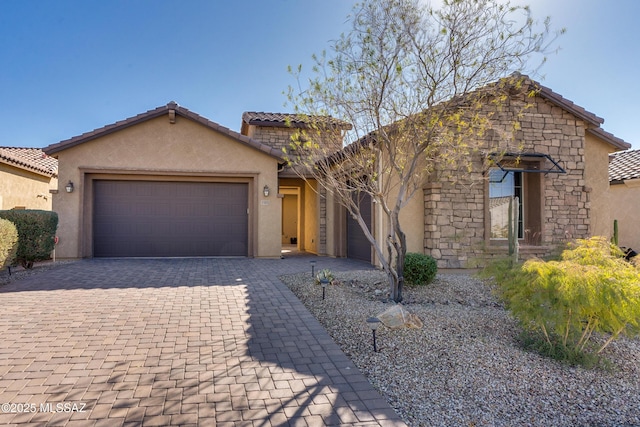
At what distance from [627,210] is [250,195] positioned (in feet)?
48.3

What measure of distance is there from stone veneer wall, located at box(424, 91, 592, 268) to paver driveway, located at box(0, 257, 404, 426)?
15.9 feet

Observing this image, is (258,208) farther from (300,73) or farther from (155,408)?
(155,408)

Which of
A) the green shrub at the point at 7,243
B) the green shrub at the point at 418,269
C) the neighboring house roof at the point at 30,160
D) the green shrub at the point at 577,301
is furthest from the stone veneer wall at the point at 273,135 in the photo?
the green shrub at the point at 577,301

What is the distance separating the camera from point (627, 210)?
49.4ft

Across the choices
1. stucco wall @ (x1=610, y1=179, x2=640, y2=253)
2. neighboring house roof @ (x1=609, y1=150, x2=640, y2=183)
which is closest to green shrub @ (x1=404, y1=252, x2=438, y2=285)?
neighboring house roof @ (x1=609, y1=150, x2=640, y2=183)

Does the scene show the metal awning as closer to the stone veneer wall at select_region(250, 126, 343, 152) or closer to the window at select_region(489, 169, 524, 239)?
the window at select_region(489, 169, 524, 239)

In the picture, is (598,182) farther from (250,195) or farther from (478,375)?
(250,195)

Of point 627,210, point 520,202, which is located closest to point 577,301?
point 520,202

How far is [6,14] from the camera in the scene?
9383 mm

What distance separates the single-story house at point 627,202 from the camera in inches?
579

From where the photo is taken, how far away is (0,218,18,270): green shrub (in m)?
8.14

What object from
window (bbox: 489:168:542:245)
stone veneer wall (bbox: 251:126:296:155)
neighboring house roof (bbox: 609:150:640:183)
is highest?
stone veneer wall (bbox: 251:126:296:155)

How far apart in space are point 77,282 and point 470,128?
860 cm

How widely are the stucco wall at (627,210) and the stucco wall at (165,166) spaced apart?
1365cm
